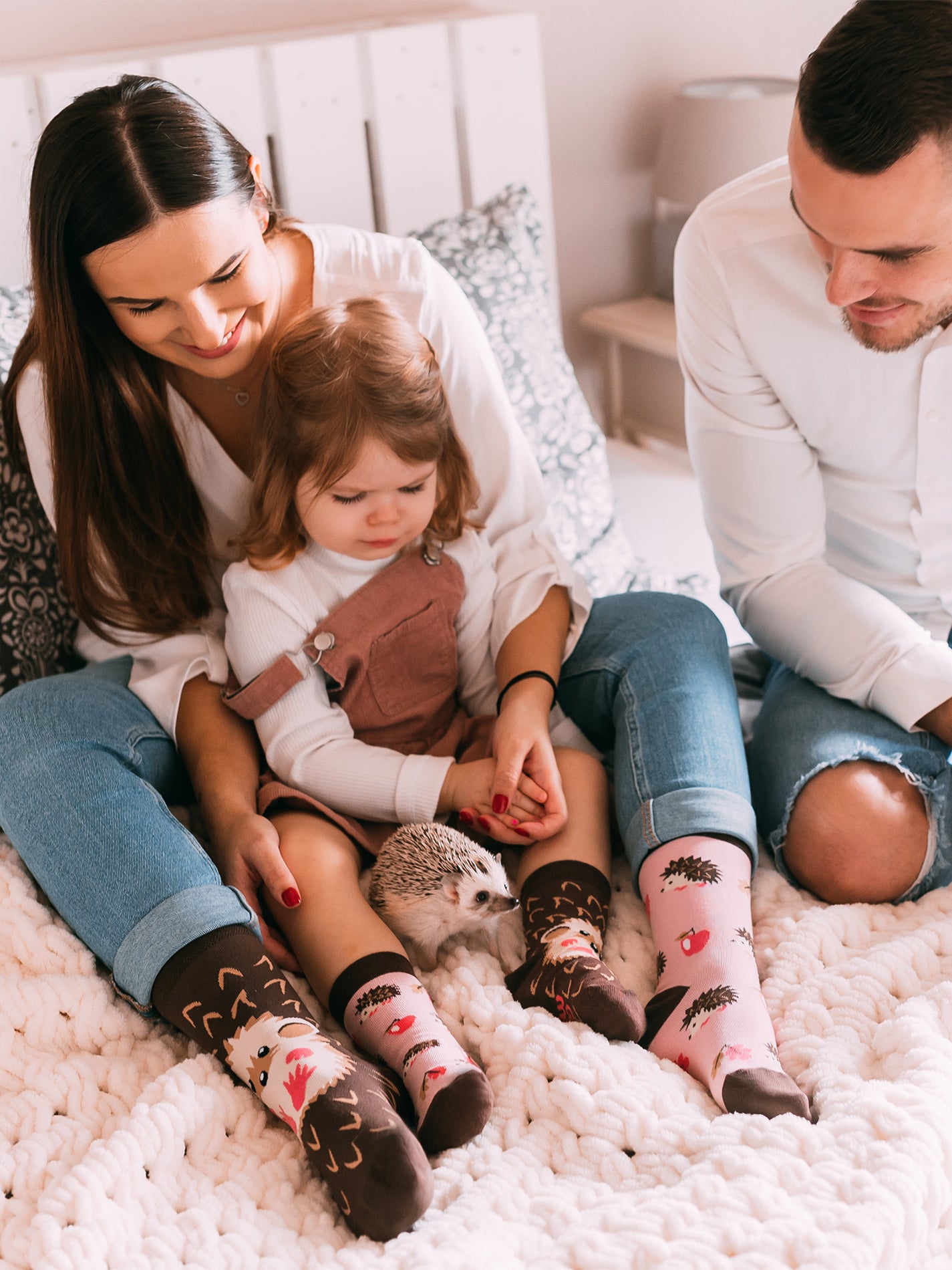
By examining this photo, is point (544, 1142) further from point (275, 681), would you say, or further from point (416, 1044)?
point (275, 681)

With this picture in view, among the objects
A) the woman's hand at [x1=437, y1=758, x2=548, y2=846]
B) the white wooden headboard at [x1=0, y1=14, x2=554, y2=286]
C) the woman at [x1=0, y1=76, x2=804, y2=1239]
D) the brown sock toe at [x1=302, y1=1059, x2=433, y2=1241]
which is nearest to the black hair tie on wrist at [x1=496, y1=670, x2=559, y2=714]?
the woman at [x1=0, y1=76, x2=804, y2=1239]

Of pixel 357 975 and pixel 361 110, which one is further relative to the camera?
pixel 361 110

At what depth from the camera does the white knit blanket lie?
88cm

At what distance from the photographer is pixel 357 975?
1.14 meters

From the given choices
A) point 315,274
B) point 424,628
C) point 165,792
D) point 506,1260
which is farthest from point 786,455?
point 506,1260

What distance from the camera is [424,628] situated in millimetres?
1422

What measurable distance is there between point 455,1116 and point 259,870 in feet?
1.13

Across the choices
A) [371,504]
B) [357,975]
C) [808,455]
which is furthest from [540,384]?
[357,975]

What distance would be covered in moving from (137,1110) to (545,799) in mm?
510

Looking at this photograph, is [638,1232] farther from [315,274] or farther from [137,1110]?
[315,274]

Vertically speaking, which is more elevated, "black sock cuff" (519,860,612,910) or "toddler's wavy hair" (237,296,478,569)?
"toddler's wavy hair" (237,296,478,569)

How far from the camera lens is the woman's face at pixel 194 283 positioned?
4.13 ft

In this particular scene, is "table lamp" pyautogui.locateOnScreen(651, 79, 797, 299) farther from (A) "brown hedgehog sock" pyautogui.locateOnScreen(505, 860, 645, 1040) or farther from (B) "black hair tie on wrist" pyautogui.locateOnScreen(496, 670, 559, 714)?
(A) "brown hedgehog sock" pyautogui.locateOnScreen(505, 860, 645, 1040)

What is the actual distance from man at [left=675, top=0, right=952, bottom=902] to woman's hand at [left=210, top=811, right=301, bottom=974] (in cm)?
54
